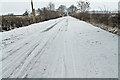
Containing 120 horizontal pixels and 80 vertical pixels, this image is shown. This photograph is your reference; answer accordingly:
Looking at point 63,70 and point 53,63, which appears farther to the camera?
point 53,63

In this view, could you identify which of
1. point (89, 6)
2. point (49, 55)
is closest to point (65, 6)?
point (89, 6)

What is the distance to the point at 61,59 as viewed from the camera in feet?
12.6

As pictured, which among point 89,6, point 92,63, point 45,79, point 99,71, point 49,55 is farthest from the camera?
point 89,6

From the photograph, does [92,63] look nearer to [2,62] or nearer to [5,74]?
[5,74]

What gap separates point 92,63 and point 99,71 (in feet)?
1.50

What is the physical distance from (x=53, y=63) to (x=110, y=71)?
5.22ft

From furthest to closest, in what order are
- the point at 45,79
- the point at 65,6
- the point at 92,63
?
1. the point at 65,6
2. the point at 92,63
3. the point at 45,79

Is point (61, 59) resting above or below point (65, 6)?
below

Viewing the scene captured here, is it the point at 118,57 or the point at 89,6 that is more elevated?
the point at 89,6

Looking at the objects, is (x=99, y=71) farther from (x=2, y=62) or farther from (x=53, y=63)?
(x=2, y=62)

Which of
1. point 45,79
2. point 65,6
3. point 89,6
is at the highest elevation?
point 65,6

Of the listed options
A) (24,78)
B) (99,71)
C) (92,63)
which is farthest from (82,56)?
(24,78)

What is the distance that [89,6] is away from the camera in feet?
130

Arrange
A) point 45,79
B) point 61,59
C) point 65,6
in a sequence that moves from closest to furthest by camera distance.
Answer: point 45,79, point 61,59, point 65,6
